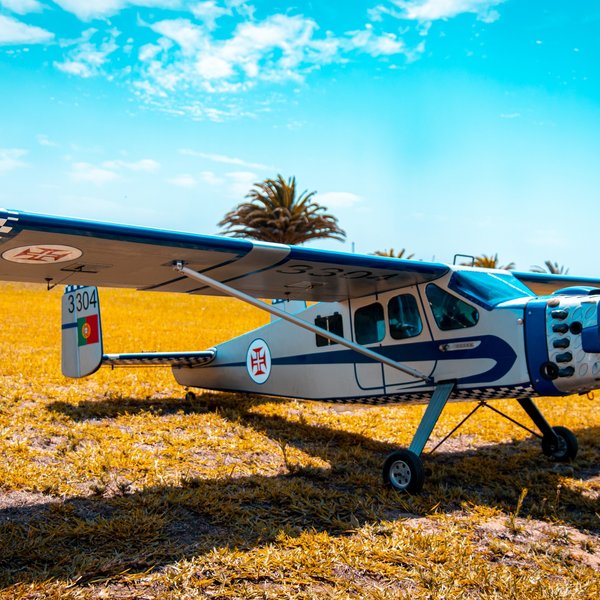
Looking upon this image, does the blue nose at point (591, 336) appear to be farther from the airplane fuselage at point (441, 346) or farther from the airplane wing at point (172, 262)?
the airplane wing at point (172, 262)

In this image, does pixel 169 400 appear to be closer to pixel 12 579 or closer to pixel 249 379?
pixel 249 379

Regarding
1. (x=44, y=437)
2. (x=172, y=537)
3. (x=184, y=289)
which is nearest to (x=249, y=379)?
(x=184, y=289)

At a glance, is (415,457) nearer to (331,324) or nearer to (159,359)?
(331,324)

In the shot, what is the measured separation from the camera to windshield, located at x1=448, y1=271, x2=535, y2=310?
20.8 feet

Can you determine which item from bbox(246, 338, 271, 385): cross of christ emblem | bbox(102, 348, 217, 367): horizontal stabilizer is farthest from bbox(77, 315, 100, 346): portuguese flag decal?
bbox(246, 338, 271, 385): cross of christ emblem

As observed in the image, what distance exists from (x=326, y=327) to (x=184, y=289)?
7.08ft

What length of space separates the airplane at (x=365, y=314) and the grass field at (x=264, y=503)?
2.28 feet

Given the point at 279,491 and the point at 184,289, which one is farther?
the point at 184,289

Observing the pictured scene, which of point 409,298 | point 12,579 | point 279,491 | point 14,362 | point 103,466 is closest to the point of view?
point 12,579

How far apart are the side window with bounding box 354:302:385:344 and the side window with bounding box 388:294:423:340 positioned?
19 centimetres

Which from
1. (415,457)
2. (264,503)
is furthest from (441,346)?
(264,503)

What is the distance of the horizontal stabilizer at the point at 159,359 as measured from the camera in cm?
873

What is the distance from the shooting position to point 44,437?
710cm

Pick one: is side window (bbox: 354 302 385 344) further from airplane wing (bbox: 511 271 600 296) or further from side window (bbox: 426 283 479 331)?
airplane wing (bbox: 511 271 600 296)
